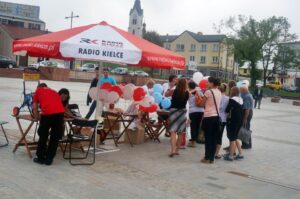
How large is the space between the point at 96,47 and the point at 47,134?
1.77 m

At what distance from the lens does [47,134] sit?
7.04 metres

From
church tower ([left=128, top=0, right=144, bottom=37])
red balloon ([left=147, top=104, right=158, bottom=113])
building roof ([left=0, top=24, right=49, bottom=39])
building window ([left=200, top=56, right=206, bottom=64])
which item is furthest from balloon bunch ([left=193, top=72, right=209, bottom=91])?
church tower ([left=128, top=0, right=144, bottom=37])

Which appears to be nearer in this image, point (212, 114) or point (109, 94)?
point (212, 114)

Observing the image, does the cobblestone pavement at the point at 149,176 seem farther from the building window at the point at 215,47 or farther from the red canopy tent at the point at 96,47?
the building window at the point at 215,47

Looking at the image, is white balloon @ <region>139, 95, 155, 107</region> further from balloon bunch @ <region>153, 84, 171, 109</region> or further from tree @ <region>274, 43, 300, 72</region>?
tree @ <region>274, 43, 300, 72</region>

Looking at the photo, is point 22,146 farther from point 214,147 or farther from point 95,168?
point 214,147

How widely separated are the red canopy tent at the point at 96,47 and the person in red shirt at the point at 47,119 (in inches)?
29.6

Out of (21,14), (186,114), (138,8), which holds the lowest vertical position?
(186,114)

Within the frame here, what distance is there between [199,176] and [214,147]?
1.21m

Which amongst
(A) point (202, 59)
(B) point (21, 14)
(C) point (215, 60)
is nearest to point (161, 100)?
(C) point (215, 60)

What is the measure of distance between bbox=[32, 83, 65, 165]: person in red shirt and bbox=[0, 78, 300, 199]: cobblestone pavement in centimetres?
23

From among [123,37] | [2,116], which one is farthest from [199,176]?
[2,116]

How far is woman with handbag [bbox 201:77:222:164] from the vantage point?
8.12 metres

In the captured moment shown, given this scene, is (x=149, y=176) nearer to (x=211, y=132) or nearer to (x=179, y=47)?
(x=211, y=132)
